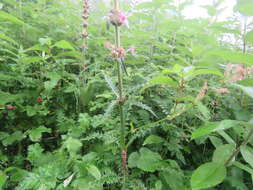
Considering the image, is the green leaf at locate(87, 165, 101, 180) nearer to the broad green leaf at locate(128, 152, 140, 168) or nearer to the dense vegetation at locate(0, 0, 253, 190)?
the dense vegetation at locate(0, 0, 253, 190)

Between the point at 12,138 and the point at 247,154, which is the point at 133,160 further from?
the point at 12,138

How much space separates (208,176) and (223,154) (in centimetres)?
18

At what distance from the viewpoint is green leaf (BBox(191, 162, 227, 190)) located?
0.73 m

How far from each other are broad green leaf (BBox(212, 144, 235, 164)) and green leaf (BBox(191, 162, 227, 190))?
0.05m

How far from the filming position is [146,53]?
92.7 inches


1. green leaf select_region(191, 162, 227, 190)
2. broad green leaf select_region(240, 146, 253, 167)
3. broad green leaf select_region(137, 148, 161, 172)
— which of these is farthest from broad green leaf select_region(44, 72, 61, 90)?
broad green leaf select_region(240, 146, 253, 167)

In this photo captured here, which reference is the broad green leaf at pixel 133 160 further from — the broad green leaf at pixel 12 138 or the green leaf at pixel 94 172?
the broad green leaf at pixel 12 138

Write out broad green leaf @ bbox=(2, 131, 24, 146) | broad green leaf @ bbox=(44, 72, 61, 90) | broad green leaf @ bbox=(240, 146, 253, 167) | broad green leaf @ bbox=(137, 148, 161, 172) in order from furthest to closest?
broad green leaf @ bbox=(44, 72, 61, 90) < broad green leaf @ bbox=(2, 131, 24, 146) < broad green leaf @ bbox=(137, 148, 161, 172) < broad green leaf @ bbox=(240, 146, 253, 167)

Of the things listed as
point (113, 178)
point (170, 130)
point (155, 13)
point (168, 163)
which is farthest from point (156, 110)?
point (155, 13)

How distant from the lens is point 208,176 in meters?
0.78

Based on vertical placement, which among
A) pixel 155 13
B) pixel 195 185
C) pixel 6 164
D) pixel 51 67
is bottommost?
pixel 6 164

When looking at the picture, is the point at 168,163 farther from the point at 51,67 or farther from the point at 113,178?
the point at 51,67

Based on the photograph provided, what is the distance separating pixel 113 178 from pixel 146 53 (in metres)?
1.78

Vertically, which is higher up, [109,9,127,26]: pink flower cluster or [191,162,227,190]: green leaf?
[109,9,127,26]: pink flower cluster
